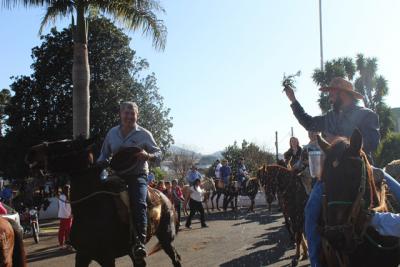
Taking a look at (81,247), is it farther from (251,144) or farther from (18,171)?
(251,144)

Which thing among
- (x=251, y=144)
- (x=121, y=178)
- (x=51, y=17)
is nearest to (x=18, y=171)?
(x=51, y=17)

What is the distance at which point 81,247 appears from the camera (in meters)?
5.71

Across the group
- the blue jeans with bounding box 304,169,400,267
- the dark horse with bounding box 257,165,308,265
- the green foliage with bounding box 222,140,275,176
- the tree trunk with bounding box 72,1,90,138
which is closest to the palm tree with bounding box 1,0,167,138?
the tree trunk with bounding box 72,1,90,138

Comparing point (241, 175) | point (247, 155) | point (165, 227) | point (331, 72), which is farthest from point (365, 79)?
point (165, 227)

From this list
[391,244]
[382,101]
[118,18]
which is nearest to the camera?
[391,244]

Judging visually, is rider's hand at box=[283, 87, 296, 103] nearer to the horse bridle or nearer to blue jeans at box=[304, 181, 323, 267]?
blue jeans at box=[304, 181, 323, 267]

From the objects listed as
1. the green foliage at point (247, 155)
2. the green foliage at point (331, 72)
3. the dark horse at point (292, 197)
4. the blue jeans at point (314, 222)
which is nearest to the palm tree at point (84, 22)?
the dark horse at point (292, 197)

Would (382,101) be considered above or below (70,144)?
above

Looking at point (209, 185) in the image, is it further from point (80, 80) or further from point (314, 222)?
point (314, 222)

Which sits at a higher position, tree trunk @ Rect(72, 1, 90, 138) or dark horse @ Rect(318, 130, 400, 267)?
tree trunk @ Rect(72, 1, 90, 138)

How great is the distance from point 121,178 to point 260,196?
2251 cm

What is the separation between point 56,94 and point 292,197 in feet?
59.8

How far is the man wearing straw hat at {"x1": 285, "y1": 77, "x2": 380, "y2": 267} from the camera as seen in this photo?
4.39 metres

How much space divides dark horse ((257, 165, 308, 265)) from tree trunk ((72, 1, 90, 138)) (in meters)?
5.15
